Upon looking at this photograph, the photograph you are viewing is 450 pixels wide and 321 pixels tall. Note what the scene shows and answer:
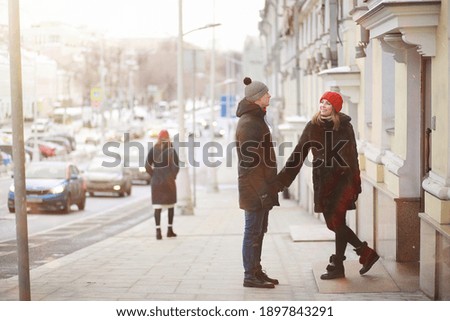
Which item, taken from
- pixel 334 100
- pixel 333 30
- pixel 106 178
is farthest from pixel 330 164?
pixel 106 178

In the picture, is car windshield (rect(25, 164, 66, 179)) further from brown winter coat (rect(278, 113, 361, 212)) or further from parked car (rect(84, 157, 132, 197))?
brown winter coat (rect(278, 113, 361, 212))

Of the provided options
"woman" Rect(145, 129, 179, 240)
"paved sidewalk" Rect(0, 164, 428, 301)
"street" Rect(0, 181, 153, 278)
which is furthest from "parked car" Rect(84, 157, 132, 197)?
"paved sidewalk" Rect(0, 164, 428, 301)

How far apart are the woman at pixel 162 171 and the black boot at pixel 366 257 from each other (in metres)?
4.75

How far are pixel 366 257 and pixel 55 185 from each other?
9279 millimetres

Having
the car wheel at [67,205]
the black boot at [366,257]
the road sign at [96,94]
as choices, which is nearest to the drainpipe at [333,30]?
the black boot at [366,257]

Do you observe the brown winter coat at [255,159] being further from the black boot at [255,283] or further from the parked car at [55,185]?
the parked car at [55,185]

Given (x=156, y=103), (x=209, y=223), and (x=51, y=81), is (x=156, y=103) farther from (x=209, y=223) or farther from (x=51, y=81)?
(x=209, y=223)

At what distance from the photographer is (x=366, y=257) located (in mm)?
7340

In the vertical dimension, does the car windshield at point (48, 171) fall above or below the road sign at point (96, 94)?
below

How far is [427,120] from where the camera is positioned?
293 inches

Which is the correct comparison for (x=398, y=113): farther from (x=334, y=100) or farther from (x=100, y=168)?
(x=100, y=168)

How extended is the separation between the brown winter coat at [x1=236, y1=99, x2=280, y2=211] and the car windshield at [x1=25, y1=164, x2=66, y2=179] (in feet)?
27.7

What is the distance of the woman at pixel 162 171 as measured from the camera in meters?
11.9

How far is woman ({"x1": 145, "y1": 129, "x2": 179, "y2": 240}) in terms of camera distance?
11.9m
